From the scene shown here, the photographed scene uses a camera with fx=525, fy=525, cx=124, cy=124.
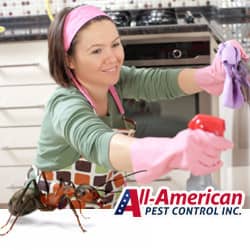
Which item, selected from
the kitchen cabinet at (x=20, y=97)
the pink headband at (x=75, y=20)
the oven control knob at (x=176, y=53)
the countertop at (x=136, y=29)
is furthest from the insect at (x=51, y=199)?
the kitchen cabinet at (x=20, y=97)

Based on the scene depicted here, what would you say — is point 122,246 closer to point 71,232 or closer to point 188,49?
point 71,232

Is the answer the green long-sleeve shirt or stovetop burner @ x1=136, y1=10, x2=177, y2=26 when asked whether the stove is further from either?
the green long-sleeve shirt

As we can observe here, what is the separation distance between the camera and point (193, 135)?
283mm

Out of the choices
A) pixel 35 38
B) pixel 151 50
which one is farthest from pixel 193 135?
pixel 35 38

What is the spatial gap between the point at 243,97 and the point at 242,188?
7cm

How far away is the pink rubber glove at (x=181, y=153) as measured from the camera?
0.28 m

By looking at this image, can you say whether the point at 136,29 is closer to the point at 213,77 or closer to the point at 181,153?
the point at 213,77

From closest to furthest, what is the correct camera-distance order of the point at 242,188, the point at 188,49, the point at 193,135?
the point at 193,135 < the point at 242,188 < the point at 188,49

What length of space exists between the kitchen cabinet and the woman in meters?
0.62

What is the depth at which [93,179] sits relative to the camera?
0.42 m

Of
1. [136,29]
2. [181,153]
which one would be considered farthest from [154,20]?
[181,153]

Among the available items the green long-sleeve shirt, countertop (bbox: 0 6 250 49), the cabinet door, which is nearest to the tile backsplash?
countertop (bbox: 0 6 250 49)

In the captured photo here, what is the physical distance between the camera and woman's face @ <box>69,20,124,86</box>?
1.20 feet

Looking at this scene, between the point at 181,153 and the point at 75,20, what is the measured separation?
0.14m
